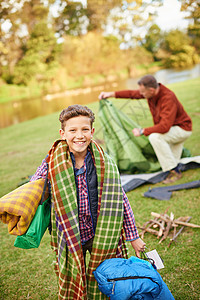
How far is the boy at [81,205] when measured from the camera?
58.4 inches

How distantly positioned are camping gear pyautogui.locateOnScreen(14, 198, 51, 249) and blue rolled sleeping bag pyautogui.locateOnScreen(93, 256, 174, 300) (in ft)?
1.27

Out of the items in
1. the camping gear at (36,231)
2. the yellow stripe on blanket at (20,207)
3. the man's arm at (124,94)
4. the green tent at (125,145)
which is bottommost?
the green tent at (125,145)

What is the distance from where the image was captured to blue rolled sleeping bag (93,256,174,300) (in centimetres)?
133

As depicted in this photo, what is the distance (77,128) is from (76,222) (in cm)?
53

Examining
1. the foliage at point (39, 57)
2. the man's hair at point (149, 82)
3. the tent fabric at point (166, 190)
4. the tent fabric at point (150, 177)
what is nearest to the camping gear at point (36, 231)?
the tent fabric at point (166, 190)

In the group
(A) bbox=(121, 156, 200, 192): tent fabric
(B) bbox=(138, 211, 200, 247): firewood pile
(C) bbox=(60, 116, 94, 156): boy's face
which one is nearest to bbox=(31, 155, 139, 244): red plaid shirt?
(C) bbox=(60, 116, 94, 156): boy's face

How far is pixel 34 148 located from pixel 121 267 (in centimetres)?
617

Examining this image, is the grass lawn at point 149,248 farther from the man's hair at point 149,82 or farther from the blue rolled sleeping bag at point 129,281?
the man's hair at point 149,82

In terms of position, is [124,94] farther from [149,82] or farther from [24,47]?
[24,47]

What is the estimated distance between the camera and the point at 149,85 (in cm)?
400

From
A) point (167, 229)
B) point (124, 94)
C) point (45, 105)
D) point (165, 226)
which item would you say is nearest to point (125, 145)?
point (124, 94)

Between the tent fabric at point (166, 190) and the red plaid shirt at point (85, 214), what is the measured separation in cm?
184

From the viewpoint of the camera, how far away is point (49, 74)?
28078 mm

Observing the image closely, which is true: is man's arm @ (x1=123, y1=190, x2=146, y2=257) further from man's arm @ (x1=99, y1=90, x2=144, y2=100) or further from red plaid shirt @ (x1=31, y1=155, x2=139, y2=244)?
man's arm @ (x1=99, y1=90, x2=144, y2=100)
